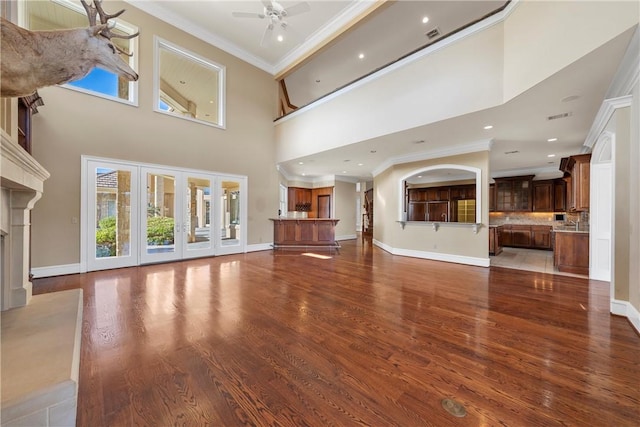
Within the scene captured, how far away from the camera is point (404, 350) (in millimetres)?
2059

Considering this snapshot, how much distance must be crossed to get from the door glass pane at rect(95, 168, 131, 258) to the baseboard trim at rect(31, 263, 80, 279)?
1.29ft

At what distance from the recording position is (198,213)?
628 centimetres

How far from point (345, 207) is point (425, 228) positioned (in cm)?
474

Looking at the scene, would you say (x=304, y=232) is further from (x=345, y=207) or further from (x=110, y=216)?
(x=110, y=216)

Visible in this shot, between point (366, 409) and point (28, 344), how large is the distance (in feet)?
7.20

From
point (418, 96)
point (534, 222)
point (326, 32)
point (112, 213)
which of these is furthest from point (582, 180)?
point (112, 213)

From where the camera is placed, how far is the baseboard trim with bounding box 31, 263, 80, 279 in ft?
13.8

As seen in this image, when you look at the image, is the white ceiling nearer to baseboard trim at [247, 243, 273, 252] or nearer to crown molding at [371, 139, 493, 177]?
crown molding at [371, 139, 493, 177]

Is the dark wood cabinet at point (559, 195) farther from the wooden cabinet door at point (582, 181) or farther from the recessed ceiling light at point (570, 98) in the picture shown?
the recessed ceiling light at point (570, 98)

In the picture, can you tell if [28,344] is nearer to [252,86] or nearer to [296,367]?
[296,367]

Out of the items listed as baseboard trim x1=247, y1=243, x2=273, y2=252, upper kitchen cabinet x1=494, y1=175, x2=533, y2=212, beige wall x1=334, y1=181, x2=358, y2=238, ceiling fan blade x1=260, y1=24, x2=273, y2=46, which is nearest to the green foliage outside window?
baseboard trim x1=247, y1=243, x2=273, y2=252

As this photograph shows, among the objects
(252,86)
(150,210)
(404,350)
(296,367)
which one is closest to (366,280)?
(404,350)

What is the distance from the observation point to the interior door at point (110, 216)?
187 inches

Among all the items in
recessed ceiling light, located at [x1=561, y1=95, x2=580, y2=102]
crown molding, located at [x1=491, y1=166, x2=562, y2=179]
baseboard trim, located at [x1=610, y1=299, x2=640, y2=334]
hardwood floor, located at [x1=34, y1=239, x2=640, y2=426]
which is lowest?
hardwood floor, located at [x1=34, y1=239, x2=640, y2=426]
